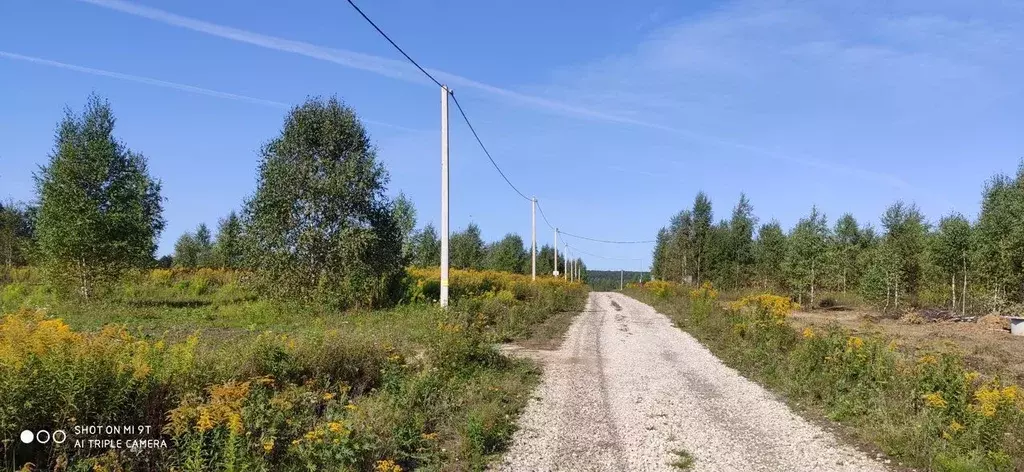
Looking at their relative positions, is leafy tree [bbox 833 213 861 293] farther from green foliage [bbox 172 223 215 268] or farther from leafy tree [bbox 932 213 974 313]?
green foliage [bbox 172 223 215 268]

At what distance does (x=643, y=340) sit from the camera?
60.4ft

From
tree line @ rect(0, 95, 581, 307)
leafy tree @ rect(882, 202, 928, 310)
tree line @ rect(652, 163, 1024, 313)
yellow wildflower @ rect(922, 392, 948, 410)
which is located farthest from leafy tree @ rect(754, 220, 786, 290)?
yellow wildflower @ rect(922, 392, 948, 410)

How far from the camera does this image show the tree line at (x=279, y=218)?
899 inches

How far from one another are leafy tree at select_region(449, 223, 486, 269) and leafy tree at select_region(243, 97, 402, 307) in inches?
1807

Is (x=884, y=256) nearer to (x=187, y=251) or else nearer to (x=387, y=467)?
(x=387, y=467)

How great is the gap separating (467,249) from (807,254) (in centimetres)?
4011

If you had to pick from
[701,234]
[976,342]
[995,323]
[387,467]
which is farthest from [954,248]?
[387,467]

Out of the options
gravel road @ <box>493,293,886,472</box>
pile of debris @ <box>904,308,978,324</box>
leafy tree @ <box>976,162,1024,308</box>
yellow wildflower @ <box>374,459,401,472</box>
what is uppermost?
leafy tree @ <box>976,162,1024,308</box>

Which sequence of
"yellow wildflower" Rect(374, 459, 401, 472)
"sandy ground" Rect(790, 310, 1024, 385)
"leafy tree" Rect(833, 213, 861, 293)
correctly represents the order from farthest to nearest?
1. "leafy tree" Rect(833, 213, 861, 293)
2. "sandy ground" Rect(790, 310, 1024, 385)
3. "yellow wildflower" Rect(374, 459, 401, 472)

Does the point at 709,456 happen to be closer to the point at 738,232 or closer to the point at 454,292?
the point at 454,292

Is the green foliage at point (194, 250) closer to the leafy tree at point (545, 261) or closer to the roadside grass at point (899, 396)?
the leafy tree at point (545, 261)

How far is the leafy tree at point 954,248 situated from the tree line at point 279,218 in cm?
2980

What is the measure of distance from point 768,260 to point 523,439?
4800 centimetres

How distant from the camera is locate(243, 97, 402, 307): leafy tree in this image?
2278 cm
